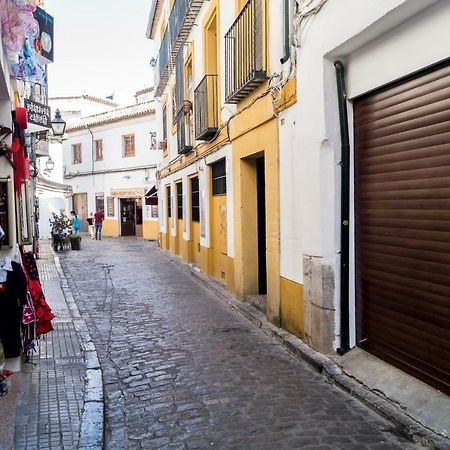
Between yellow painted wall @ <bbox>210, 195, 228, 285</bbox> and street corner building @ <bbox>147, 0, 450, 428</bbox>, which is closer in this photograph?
street corner building @ <bbox>147, 0, 450, 428</bbox>

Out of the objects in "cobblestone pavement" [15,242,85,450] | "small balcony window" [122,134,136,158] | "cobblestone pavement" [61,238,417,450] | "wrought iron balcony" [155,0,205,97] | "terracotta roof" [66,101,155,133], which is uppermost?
"terracotta roof" [66,101,155,133]

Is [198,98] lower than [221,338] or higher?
higher

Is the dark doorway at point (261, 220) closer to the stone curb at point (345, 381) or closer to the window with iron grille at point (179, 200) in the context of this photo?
the stone curb at point (345, 381)

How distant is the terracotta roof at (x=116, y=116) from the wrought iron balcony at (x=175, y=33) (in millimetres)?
9278

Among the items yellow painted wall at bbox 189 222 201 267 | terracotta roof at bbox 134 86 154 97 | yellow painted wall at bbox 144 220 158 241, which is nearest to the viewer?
yellow painted wall at bbox 189 222 201 267

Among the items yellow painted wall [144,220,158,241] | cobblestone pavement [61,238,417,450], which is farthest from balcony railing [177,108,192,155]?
yellow painted wall [144,220,158,241]

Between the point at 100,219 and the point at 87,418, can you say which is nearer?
the point at 87,418

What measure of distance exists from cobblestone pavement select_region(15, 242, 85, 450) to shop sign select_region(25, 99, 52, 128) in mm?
2969

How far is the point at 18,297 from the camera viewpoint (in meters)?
5.12

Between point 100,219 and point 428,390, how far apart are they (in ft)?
81.0

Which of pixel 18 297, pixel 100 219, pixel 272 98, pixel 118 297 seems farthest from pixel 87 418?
pixel 100 219

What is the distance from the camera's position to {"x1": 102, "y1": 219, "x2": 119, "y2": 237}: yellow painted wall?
30978 mm

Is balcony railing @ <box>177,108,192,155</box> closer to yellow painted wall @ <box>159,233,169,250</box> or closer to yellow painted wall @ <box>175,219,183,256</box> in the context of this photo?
yellow painted wall @ <box>175,219,183,256</box>

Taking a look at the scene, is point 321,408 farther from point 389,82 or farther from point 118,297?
point 118,297
